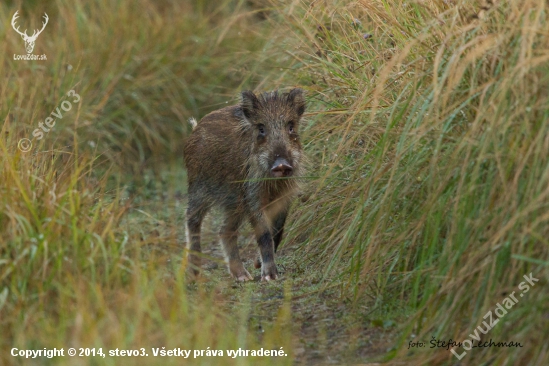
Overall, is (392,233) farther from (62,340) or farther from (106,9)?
(106,9)

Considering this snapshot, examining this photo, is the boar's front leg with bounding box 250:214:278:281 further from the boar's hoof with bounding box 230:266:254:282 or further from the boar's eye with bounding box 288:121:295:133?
the boar's eye with bounding box 288:121:295:133

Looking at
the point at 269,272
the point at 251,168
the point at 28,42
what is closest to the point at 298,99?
the point at 251,168

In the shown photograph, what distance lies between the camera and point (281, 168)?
240 inches

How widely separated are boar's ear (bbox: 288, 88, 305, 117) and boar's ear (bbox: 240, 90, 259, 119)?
0.26 meters

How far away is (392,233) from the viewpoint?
16.1ft

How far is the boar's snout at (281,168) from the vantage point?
6105 millimetres

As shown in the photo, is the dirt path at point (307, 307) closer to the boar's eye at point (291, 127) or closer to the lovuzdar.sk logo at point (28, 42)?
the boar's eye at point (291, 127)

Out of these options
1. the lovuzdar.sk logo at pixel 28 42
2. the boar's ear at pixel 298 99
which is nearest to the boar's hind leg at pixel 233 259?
the boar's ear at pixel 298 99

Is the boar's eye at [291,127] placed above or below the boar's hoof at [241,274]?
above

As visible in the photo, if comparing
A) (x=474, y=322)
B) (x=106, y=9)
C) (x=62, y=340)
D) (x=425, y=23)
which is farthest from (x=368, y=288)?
(x=106, y=9)

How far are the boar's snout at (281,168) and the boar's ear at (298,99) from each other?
0.52 meters

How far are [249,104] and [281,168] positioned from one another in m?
0.68

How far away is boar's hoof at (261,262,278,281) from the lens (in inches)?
243

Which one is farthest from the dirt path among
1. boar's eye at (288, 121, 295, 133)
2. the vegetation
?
boar's eye at (288, 121, 295, 133)
